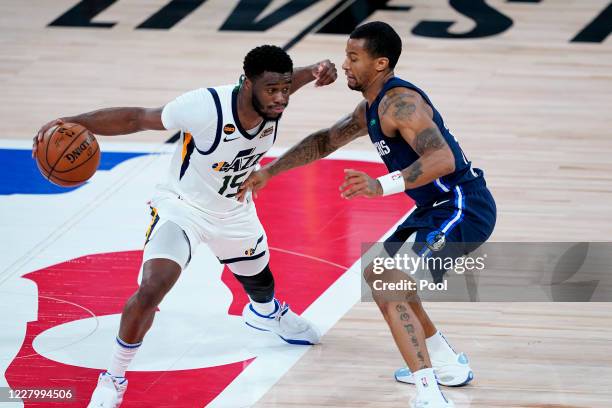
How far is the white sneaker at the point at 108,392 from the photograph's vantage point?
226 inches

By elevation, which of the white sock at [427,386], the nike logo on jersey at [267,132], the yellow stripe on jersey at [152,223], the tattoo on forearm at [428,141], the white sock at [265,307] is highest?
the tattoo on forearm at [428,141]

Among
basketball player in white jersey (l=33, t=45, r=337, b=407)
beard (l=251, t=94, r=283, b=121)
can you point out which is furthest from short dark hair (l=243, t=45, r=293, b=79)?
beard (l=251, t=94, r=283, b=121)

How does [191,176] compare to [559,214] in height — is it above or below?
above

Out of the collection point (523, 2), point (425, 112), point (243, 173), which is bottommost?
point (523, 2)

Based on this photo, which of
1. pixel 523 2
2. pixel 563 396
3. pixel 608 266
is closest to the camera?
pixel 563 396

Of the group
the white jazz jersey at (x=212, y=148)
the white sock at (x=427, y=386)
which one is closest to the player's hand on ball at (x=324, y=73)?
the white jazz jersey at (x=212, y=148)

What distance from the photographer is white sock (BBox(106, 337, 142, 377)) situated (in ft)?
18.8

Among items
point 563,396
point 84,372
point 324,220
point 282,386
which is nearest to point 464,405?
point 563,396

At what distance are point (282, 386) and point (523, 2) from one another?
999cm

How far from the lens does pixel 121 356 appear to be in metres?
5.76

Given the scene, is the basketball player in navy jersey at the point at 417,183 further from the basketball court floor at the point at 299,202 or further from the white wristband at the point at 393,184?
the basketball court floor at the point at 299,202

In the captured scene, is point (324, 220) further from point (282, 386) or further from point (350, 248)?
point (282, 386)

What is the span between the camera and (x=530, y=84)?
12.1m

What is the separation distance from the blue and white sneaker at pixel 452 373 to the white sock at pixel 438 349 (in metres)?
0.02
